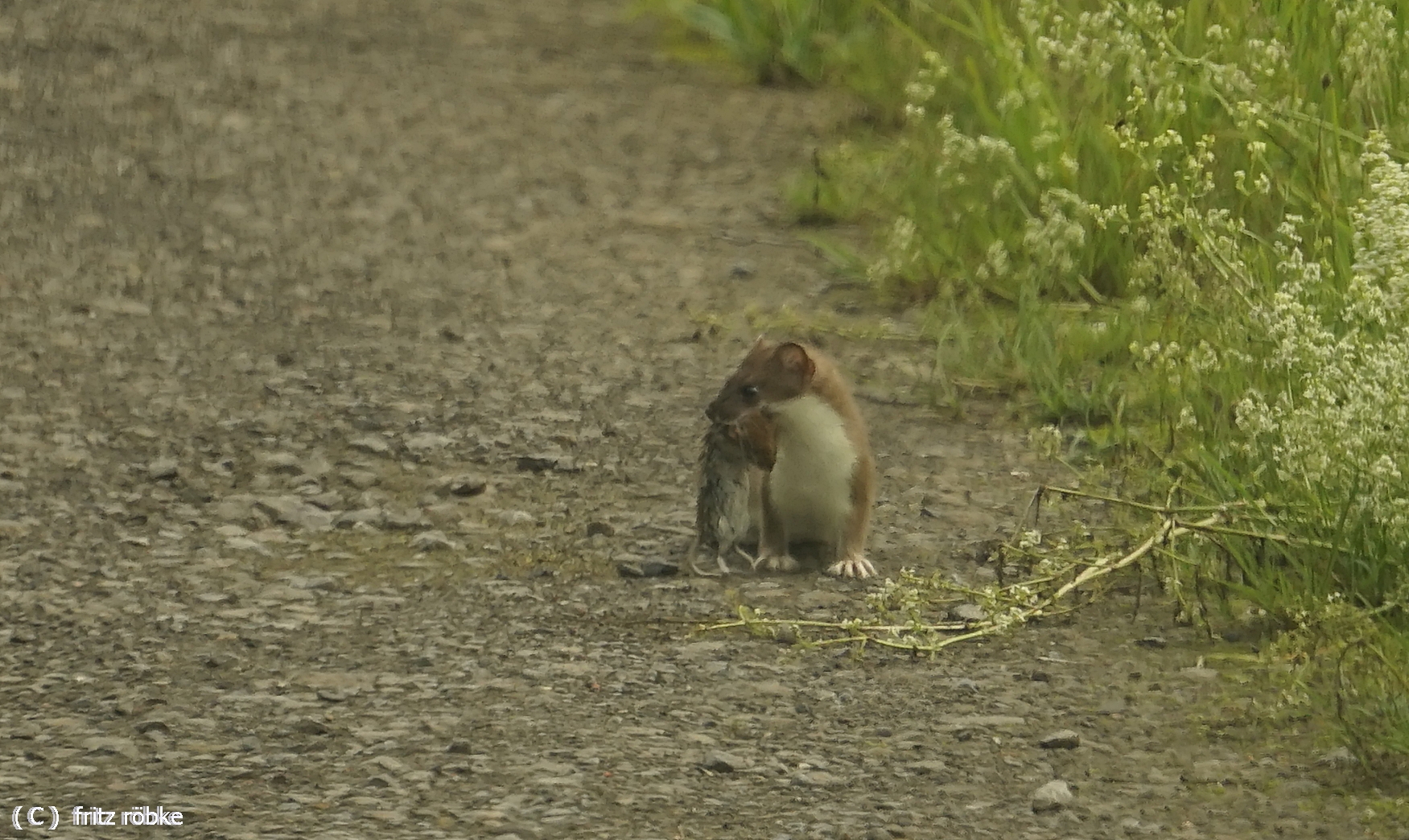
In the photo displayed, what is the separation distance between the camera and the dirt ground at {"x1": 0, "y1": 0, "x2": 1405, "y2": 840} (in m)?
3.75

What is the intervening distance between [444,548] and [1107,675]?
1.63 meters

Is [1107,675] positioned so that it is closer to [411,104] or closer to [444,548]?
[444,548]

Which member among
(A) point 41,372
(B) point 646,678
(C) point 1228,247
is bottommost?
(B) point 646,678

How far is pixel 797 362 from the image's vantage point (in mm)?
4934

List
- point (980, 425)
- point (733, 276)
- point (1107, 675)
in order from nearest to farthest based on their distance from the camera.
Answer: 1. point (1107, 675)
2. point (980, 425)
3. point (733, 276)

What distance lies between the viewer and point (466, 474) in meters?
5.57

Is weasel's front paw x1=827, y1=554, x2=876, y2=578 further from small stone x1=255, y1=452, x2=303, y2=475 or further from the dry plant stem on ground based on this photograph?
small stone x1=255, y1=452, x2=303, y2=475

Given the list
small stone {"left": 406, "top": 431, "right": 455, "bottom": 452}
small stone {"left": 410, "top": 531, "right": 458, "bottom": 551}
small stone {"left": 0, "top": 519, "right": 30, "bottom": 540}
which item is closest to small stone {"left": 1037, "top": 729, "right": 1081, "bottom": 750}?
small stone {"left": 410, "top": 531, "right": 458, "bottom": 551}

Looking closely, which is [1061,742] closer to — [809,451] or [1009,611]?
[1009,611]

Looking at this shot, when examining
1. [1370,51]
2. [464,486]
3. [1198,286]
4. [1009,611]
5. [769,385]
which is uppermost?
[1370,51]

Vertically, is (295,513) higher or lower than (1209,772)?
higher

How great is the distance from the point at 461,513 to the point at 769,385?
888 millimetres

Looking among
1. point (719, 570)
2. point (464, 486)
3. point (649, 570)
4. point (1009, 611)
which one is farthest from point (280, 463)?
point (1009, 611)

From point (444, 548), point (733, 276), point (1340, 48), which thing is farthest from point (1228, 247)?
point (733, 276)
